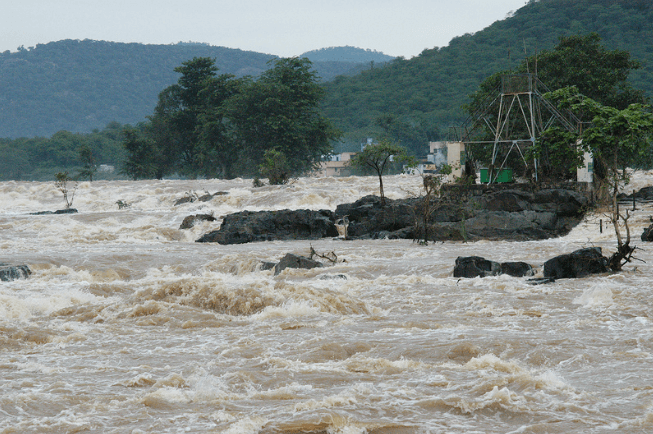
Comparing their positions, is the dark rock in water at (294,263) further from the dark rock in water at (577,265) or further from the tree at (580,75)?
the tree at (580,75)

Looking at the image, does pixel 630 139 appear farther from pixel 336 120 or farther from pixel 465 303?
pixel 336 120

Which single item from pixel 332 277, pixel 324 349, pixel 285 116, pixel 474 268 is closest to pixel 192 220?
pixel 332 277

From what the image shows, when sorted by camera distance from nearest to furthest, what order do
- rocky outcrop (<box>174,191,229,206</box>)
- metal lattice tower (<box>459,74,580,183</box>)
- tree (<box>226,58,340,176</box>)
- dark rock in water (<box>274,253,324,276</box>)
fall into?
dark rock in water (<box>274,253,324,276</box>) → metal lattice tower (<box>459,74,580,183</box>) → rocky outcrop (<box>174,191,229,206</box>) → tree (<box>226,58,340,176</box>)

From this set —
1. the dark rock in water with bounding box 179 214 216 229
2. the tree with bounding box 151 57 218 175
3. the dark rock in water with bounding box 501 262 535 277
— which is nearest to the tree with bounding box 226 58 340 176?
the tree with bounding box 151 57 218 175

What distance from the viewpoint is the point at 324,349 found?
7.86m

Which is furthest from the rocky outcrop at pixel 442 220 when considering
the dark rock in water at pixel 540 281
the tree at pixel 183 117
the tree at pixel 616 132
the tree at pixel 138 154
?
the tree at pixel 138 154

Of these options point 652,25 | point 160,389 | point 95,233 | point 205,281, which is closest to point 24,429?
point 160,389

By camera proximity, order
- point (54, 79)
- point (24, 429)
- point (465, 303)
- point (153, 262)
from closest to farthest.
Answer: point (24, 429), point (465, 303), point (153, 262), point (54, 79)

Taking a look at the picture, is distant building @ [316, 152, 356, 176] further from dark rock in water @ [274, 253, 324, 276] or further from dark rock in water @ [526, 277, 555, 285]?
dark rock in water @ [526, 277, 555, 285]

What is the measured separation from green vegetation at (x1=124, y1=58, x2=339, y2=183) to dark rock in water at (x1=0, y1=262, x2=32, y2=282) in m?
35.7

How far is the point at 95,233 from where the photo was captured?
23203 millimetres

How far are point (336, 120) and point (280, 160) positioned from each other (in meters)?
52.1

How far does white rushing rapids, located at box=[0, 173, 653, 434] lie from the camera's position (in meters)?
5.69

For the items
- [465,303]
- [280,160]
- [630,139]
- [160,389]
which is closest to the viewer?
[160,389]
